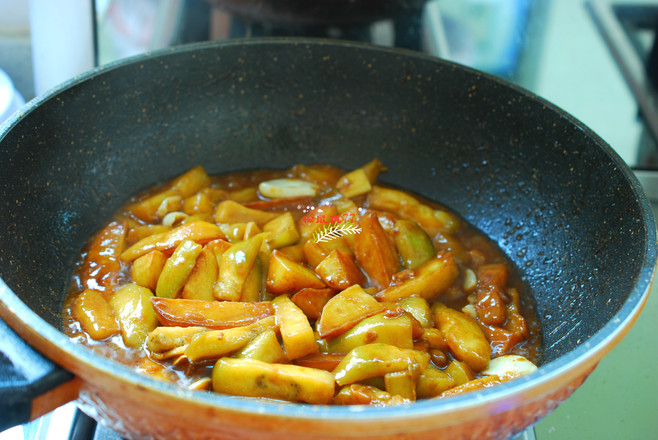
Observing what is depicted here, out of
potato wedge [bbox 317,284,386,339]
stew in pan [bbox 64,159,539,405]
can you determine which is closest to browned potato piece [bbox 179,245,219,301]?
stew in pan [bbox 64,159,539,405]

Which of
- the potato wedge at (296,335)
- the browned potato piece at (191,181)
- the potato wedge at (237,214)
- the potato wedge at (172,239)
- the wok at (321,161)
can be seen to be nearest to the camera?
the wok at (321,161)

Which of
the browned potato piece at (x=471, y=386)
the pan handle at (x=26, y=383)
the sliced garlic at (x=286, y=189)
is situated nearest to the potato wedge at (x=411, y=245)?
the sliced garlic at (x=286, y=189)

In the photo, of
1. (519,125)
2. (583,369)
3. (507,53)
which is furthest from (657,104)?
(583,369)

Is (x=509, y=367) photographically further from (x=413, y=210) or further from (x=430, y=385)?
(x=413, y=210)

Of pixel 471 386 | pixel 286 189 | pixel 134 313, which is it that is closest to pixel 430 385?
pixel 471 386

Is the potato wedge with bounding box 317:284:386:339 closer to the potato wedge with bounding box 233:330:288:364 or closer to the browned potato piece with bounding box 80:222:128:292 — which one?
the potato wedge with bounding box 233:330:288:364

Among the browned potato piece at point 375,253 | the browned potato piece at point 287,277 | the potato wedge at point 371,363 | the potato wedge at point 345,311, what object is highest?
the browned potato piece at point 375,253

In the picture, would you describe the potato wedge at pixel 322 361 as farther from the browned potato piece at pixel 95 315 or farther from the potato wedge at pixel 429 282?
the browned potato piece at pixel 95 315
